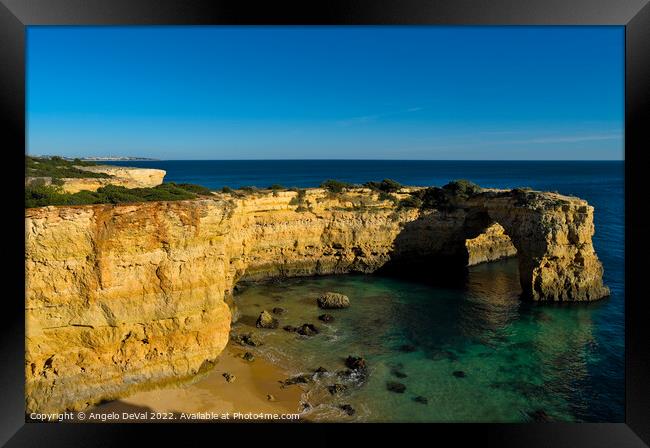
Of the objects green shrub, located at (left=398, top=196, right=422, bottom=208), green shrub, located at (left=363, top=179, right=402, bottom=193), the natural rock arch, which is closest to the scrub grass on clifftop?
green shrub, located at (left=398, top=196, right=422, bottom=208)

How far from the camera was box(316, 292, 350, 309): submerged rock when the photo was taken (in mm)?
21961

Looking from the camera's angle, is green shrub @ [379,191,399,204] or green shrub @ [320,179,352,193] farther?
green shrub @ [320,179,352,193]

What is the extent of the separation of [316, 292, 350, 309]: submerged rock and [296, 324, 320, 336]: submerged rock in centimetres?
291

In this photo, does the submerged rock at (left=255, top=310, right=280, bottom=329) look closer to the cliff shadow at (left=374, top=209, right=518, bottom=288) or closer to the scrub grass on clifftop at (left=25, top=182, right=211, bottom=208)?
the scrub grass on clifftop at (left=25, top=182, right=211, bottom=208)

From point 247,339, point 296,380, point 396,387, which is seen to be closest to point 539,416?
point 396,387

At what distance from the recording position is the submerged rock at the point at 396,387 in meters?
14.1

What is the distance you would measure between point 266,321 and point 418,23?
1547 cm

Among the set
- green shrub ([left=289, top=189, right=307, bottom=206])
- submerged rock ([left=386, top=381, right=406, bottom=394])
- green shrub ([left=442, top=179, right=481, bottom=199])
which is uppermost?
green shrub ([left=442, top=179, right=481, bottom=199])

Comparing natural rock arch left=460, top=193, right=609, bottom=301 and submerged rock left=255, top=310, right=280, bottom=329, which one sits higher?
natural rock arch left=460, top=193, right=609, bottom=301

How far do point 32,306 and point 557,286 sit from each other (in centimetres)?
2493

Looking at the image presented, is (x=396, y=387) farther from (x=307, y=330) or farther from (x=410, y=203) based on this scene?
(x=410, y=203)

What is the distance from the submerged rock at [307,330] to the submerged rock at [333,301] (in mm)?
2910

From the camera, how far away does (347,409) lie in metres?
12.8

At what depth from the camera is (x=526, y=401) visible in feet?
45.2
